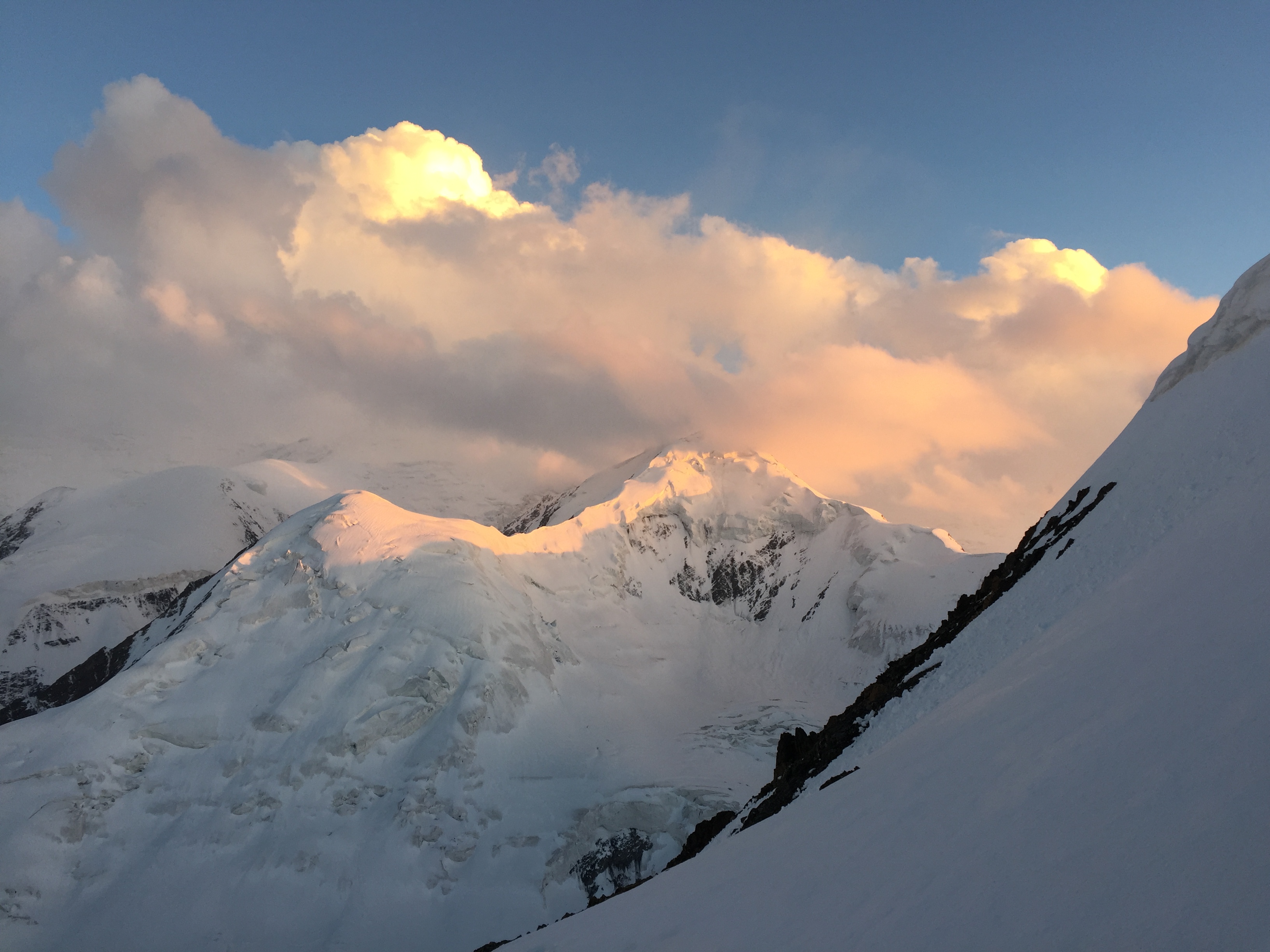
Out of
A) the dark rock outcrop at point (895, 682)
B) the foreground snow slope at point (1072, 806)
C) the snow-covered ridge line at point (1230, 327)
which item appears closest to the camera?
the foreground snow slope at point (1072, 806)

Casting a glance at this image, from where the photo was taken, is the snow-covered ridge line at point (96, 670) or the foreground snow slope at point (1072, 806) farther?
the snow-covered ridge line at point (96, 670)

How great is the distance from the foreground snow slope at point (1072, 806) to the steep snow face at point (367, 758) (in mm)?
55745

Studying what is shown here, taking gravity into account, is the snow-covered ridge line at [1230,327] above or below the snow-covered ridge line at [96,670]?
below

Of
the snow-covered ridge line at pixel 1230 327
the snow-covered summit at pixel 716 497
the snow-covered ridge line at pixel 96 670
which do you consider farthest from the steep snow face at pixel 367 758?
the snow-covered ridge line at pixel 1230 327

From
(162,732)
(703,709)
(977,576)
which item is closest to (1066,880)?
(162,732)

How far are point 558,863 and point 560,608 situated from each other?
55023 mm

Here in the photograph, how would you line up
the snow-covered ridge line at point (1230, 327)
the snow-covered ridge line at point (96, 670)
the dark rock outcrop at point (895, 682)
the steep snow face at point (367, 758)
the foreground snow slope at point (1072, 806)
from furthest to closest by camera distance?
the snow-covered ridge line at point (96, 670)
the steep snow face at point (367, 758)
the snow-covered ridge line at point (1230, 327)
the dark rock outcrop at point (895, 682)
the foreground snow slope at point (1072, 806)

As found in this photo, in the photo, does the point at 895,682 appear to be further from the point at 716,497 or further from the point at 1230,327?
the point at 716,497

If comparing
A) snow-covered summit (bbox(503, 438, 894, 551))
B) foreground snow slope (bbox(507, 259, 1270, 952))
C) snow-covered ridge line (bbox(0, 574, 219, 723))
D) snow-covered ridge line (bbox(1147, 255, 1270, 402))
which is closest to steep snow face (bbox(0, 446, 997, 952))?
snow-covered ridge line (bbox(0, 574, 219, 723))

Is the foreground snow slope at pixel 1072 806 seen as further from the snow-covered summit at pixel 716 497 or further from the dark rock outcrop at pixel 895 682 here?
the snow-covered summit at pixel 716 497

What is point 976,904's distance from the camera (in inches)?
326

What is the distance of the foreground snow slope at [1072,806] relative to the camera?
22.7 feet

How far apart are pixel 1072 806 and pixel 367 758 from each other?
7915 cm

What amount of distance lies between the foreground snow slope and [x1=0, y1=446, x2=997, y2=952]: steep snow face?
183 ft
